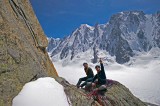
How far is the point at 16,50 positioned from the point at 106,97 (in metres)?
7.85

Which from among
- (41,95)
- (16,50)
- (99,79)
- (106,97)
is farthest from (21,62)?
(106,97)

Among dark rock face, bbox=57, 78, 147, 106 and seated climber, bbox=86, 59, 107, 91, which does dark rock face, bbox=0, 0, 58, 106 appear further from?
seated climber, bbox=86, 59, 107, 91

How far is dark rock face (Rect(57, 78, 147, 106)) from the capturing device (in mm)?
19094

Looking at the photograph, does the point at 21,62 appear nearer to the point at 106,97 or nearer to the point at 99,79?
the point at 99,79

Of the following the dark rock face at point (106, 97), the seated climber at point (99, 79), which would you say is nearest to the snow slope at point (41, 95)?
the dark rock face at point (106, 97)

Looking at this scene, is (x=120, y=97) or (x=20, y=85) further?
(x=120, y=97)

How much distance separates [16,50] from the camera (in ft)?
66.2

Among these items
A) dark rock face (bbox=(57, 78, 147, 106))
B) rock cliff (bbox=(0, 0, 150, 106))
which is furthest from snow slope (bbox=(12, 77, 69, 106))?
dark rock face (bbox=(57, 78, 147, 106))

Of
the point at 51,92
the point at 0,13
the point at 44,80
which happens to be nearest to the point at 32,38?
the point at 0,13

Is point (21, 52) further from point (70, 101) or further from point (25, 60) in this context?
point (70, 101)

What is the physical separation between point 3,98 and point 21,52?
5071 millimetres

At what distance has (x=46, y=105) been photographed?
16969 mm

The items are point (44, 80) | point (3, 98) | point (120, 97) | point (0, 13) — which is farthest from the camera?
point (120, 97)

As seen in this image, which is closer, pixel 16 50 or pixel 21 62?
pixel 21 62
